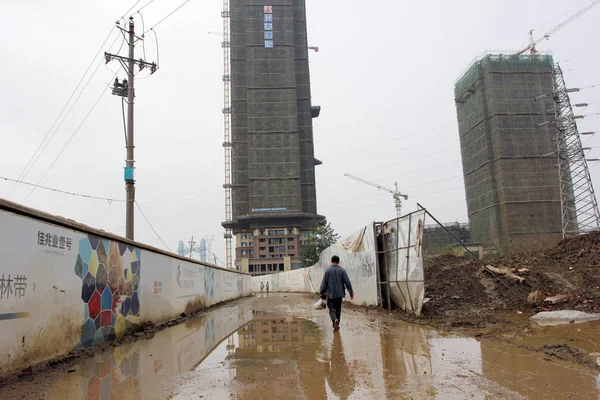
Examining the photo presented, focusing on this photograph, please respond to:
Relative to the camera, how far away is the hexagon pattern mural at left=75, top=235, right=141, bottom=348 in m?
6.68

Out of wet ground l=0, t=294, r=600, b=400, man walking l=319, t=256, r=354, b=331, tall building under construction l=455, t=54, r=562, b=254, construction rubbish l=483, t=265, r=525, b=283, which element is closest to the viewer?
wet ground l=0, t=294, r=600, b=400

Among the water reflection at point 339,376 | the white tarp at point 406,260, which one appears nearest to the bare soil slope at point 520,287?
the white tarp at point 406,260

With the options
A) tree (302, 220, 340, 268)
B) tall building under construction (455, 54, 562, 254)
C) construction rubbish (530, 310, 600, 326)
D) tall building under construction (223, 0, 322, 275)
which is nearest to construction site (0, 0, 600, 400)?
construction rubbish (530, 310, 600, 326)

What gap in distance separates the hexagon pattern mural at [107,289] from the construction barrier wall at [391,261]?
20.7 feet

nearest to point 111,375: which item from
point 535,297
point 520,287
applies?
point 535,297

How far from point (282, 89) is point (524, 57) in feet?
172

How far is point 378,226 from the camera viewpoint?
40.9 feet

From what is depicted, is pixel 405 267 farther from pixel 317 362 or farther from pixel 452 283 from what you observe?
pixel 317 362

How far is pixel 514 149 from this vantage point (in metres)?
66.2

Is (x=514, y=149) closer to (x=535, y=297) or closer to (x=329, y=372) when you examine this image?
(x=535, y=297)

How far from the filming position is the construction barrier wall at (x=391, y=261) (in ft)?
31.3

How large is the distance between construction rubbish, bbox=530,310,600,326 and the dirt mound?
0.76m

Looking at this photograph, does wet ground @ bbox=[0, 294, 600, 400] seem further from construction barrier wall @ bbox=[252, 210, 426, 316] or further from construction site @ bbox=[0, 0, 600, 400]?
construction barrier wall @ bbox=[252, 210, 426, 316]

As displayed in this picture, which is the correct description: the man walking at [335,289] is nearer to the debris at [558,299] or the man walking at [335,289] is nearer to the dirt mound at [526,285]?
the dirt mound at [526,285]
